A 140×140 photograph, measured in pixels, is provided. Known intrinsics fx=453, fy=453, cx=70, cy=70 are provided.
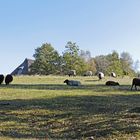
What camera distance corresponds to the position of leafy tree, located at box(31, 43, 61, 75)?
134750 millimetres

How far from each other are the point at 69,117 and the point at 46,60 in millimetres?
110351

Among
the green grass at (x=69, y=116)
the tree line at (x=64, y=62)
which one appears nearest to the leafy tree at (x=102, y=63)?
the tree line at (x=64, y=62)

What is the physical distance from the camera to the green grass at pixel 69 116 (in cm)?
2261

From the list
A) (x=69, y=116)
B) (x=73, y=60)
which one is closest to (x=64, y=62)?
(x=73, y=60)

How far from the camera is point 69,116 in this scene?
28.1 m

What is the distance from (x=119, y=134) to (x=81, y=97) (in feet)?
48.5

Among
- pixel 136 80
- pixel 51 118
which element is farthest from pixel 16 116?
pixel 136 80

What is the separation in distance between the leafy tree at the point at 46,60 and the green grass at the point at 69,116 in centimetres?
9537

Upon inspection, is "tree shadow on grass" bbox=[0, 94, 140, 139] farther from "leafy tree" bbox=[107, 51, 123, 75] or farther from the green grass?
"leafy tree" bbox=[107, 51, 123, 75]

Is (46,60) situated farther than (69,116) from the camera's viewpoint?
Yes

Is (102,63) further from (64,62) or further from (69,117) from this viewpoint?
(69,117)

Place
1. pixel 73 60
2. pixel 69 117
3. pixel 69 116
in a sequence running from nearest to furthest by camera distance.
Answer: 1. pixel 69 117
2. pixel 69 116
3. pixel 73 60

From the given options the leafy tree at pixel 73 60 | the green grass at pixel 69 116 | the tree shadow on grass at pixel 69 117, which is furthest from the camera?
the leafy tree at pixel 73 60

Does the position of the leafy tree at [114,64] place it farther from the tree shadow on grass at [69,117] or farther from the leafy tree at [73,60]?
the tree shadow on grass at [69,117]
